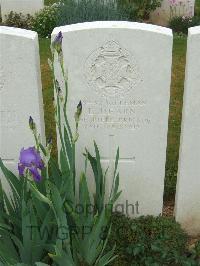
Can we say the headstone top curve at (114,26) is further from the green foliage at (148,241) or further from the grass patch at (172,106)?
the grass patch at (172,106)

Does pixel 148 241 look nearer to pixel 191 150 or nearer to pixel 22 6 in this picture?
pixel 191 150

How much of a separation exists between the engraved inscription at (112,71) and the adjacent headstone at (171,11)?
15.5ft

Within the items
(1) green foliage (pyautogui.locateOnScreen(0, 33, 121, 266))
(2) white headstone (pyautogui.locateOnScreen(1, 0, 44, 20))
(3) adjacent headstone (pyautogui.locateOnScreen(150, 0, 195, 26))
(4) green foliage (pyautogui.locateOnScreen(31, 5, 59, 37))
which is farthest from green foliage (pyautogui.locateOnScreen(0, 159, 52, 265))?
(3) adjacent headstone (pyautogui.locateOnScreen(150, 0, 195, 26))

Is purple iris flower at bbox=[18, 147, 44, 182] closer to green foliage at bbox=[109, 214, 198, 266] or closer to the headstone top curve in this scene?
the headstone top curve

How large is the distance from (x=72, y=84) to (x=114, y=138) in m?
0.45

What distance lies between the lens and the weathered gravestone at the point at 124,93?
2594 mm

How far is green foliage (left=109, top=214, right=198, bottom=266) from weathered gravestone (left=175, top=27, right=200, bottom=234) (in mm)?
138

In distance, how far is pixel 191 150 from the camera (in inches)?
117

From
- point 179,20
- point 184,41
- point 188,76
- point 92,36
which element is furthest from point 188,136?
point 179,20

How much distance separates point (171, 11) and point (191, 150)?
4.75 m

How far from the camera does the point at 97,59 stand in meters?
2.66

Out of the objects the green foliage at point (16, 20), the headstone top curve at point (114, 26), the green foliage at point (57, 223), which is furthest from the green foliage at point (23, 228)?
the green foliage at point (16, 20)

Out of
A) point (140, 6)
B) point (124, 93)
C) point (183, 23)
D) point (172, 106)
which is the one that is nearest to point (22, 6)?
point (140, 6)

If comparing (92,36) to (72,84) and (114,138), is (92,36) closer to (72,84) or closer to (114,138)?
(72,84)
